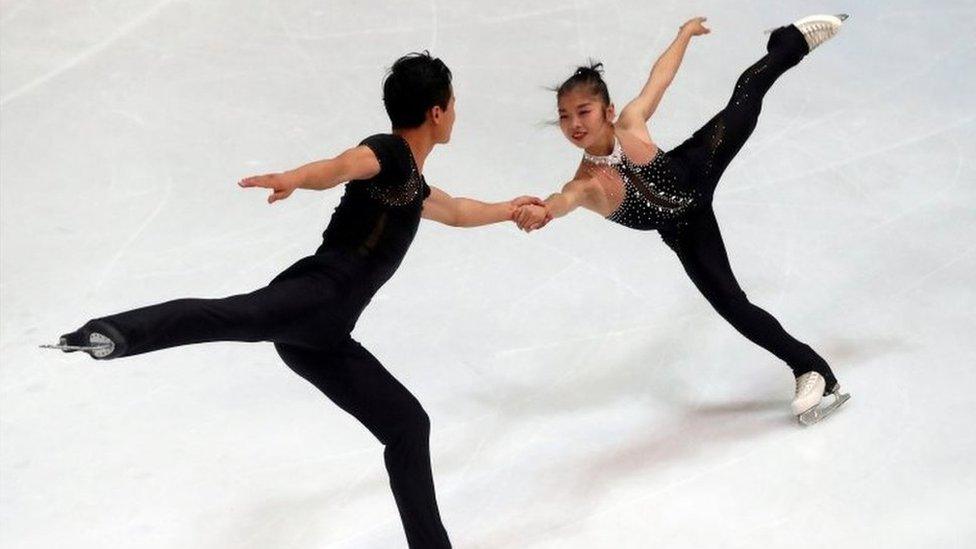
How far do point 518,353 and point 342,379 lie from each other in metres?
1.31

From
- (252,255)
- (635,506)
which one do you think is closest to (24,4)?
(252,255)

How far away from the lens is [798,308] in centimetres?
494

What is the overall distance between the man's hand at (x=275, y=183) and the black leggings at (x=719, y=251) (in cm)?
163

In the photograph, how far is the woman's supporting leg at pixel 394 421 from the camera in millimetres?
3533

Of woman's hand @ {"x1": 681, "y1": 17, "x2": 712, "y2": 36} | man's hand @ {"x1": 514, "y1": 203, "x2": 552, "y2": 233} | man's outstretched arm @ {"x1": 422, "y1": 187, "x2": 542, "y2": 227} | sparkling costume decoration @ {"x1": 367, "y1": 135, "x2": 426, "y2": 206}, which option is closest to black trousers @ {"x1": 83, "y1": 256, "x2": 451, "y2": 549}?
sparkling costume decoration @ {"x1": 367, "y1": 135, "x2": 426, "y2": 206}

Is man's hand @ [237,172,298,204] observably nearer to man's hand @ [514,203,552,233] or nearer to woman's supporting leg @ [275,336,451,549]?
woman's supporting leg @ [275,336,451,549]

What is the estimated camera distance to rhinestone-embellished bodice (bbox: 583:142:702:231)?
423cm

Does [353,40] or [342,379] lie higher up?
[353,40]

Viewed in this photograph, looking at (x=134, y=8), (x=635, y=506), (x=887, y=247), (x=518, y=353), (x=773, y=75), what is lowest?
(x=635, y=506)

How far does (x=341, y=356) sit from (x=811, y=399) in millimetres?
1512

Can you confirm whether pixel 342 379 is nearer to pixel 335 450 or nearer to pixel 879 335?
pixel 335 450

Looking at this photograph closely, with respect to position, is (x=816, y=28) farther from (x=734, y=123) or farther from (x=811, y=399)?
(x=811, y=399)

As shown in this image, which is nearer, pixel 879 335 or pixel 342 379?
pixel 342 379

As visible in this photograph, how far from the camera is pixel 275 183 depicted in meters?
3.03
